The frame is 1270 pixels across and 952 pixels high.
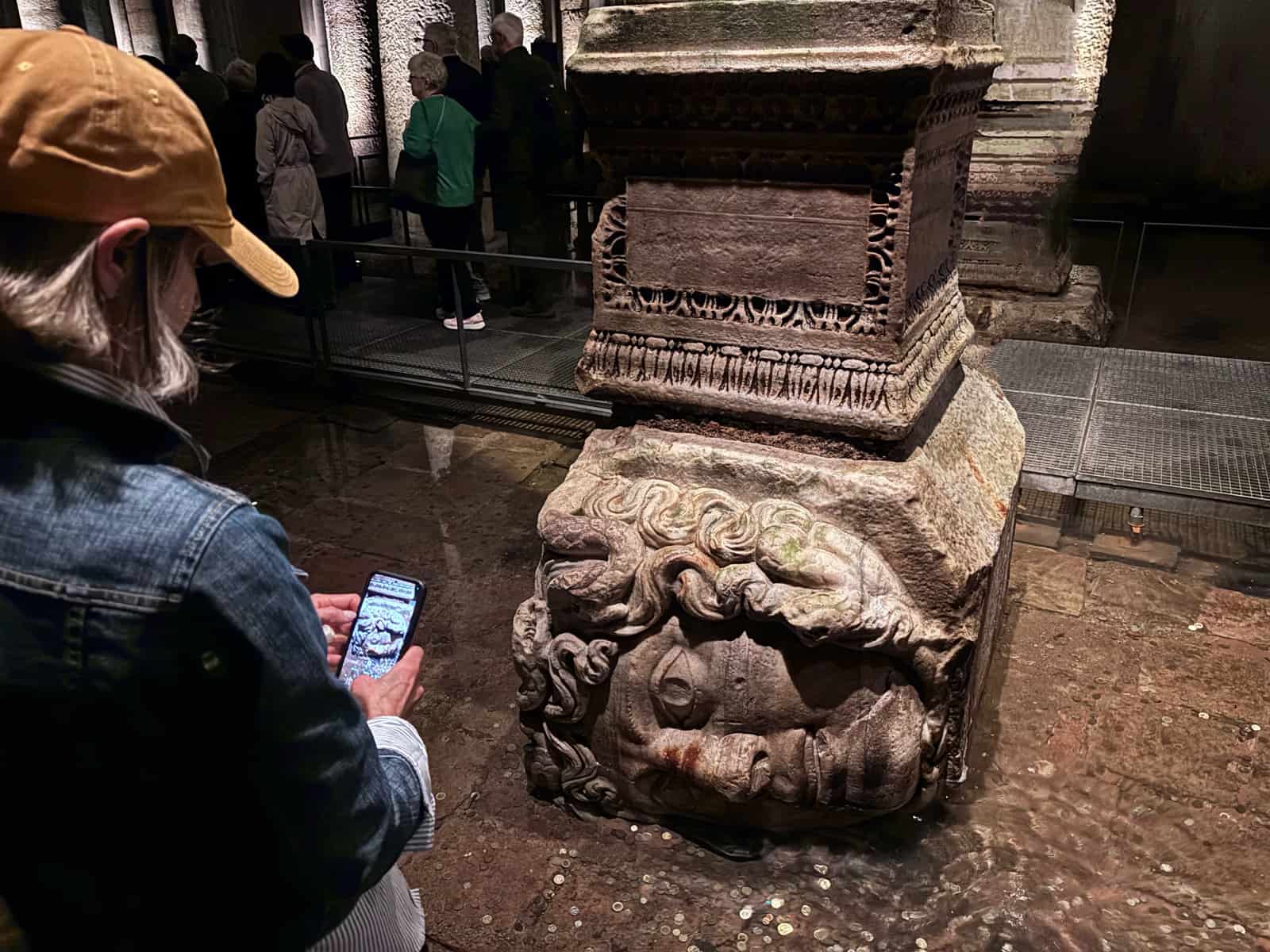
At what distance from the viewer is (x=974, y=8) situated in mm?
2414

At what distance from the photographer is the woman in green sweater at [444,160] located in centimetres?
552

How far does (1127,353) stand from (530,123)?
3966 millimetres

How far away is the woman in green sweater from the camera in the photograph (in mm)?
5516

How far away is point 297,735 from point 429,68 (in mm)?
5164

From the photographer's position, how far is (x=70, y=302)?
878mm

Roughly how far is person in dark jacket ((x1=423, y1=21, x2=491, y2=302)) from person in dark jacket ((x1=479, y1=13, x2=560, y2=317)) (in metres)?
0.10

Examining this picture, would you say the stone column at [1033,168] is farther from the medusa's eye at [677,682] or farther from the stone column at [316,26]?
the stone column at [316,26]

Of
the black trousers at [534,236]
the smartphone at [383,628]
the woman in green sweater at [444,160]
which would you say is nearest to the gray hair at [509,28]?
the woman in green sweater at [444,160]

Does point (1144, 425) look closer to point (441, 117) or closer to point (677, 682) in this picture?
point (677, 682)

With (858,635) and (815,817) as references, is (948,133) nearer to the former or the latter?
(858,635)

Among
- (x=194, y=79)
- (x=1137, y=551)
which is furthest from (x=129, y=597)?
(x=194, y=79)

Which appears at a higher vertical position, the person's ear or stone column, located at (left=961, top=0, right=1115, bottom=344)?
the person's ear

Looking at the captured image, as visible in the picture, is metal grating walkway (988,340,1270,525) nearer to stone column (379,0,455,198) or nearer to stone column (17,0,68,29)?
stone column (379,0,455,198)

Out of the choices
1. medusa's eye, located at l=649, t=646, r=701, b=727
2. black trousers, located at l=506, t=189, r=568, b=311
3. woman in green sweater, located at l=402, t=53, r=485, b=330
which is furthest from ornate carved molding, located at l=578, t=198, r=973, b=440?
black trousers, located at l=506, t=189, r=568, b=311
